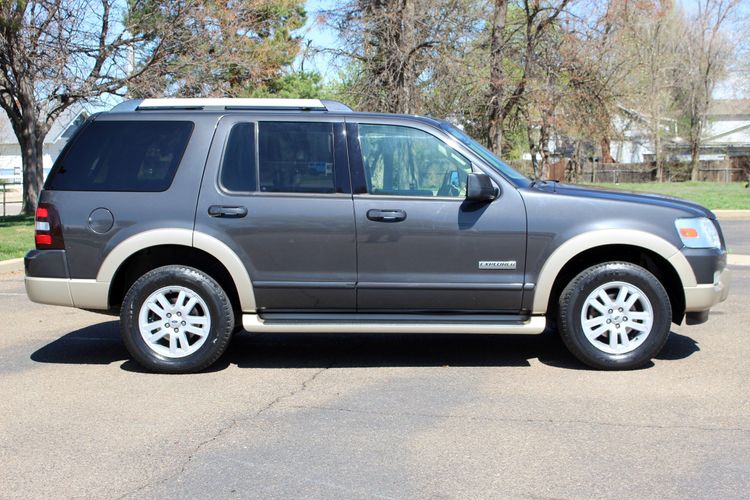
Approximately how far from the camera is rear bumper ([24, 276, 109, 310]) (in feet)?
19.4

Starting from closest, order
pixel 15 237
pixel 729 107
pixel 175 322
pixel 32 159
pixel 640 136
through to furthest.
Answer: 1. pixel 175 322
2. pixel 15 237
3. pixel 32 159
4. pixel 640 136
5. pixel 729 107

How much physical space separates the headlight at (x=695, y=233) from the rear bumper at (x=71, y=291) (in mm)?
4236

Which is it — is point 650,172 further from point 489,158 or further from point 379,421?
point 379,421

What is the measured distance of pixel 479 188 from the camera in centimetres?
567

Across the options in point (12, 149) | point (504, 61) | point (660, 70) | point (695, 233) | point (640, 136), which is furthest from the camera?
point (12, 149)

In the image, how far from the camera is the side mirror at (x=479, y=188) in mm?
5668

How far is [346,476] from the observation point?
398cm

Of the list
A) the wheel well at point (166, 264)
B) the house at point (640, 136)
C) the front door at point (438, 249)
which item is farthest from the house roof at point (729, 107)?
the wheel well at point (166, 264)

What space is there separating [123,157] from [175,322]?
4.29ft

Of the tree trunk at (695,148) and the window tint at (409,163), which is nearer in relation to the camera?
the window tint at (409,163)

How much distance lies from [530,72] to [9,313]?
578 inches

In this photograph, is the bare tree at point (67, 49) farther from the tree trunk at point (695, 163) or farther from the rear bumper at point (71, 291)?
the tree trunk at point (695, 163)

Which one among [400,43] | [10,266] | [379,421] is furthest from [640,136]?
[379,421]

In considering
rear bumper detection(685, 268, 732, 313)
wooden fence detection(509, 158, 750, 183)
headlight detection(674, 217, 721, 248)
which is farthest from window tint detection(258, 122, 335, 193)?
wooden fence detection(509, 158, 750, 183)
